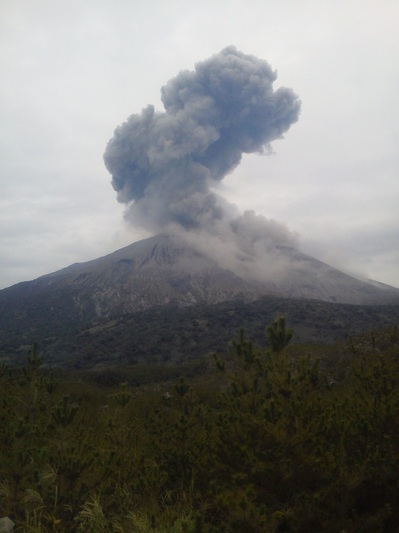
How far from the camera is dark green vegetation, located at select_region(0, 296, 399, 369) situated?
64.9 m

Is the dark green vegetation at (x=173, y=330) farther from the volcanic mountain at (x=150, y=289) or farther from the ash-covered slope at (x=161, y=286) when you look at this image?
the ash-covered slope at (x=161, y=286)

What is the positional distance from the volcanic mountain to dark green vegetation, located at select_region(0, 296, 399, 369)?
174cm

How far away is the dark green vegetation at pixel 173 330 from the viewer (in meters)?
64.9

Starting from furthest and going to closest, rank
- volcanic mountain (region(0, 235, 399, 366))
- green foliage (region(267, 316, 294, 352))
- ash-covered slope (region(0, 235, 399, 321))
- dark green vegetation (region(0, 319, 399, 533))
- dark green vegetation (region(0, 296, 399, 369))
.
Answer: ash-covered slope (region(0, 235, 399, 321))
volcanic mountain (region(0, 235, 399, 366))
dark green vegetation (region(0, 296, 399, 369))
green foliage (region(267, 316, 294, 352))
dark green vegetation (region(0, 319, 399, 533))

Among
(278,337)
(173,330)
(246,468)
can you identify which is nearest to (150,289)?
(173,330)

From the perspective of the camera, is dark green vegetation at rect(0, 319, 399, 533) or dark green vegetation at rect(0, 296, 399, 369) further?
dark green vegetation at rect(0, 296, 399, 369)

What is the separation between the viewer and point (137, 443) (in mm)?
10953

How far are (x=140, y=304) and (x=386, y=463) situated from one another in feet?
353

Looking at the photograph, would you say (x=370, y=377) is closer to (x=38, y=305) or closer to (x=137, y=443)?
(x=137, y=443)

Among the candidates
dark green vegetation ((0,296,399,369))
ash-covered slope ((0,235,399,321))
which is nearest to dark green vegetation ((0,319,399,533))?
dark green vegetation ((0,296,399,369))

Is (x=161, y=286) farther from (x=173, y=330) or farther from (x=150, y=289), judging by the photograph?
(x=173, y=330)

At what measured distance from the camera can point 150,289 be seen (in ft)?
393

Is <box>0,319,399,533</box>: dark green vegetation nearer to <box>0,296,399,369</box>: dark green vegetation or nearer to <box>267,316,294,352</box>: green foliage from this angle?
<box>267,316,294,352</box>: green foliage

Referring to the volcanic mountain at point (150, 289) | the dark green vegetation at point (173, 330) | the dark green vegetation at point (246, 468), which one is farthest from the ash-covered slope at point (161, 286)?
the dark green vegetation at point (246, 468)
